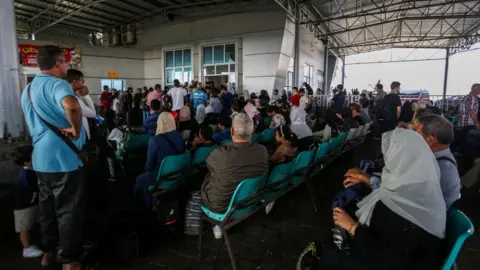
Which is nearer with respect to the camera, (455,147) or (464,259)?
(464,259)

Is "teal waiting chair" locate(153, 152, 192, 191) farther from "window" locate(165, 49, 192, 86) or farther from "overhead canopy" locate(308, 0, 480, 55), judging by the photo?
"window" locate(165, 49, 192, 86)

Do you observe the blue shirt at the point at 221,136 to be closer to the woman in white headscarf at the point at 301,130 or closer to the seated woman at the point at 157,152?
the woman in white headscarf at the point at 301,130

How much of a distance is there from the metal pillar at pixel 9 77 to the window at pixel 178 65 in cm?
1182

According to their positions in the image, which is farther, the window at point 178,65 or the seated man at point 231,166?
the window at point 178,65

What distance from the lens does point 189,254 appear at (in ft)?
8.31

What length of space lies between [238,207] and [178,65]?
14339 millimetres

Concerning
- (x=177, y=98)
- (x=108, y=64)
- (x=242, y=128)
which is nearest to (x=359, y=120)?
(x=242, y=128)

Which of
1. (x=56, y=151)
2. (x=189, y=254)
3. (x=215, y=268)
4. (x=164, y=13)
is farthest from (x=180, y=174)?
(x=164, y=13)

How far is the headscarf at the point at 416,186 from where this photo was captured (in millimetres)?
1375

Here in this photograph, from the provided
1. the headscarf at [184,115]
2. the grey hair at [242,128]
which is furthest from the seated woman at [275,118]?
the grey hair at [242,128]

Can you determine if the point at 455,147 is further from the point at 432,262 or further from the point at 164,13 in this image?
the point at 164,13

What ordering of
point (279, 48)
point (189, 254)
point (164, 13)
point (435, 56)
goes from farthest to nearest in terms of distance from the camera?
1. point (435, 56)
2. point (164, 13)
3. point (279, 48)
4. point (189, 254)

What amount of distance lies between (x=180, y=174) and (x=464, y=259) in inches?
108

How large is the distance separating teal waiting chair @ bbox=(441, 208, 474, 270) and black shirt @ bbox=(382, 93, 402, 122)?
5.57m
